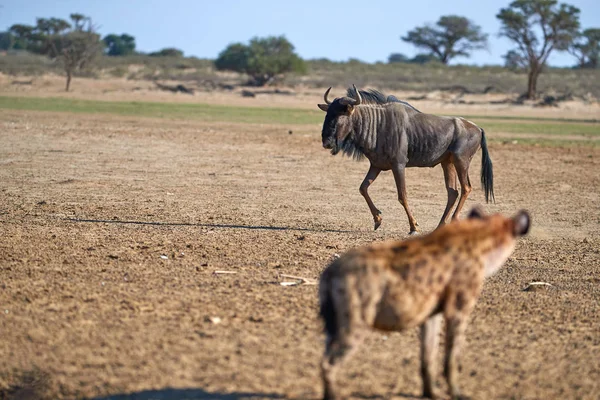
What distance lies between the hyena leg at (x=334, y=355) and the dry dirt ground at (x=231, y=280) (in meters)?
0.47

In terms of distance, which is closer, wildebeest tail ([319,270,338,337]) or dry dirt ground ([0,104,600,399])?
wildebeest tail ([319,270,338,337])

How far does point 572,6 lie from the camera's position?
52.5 m

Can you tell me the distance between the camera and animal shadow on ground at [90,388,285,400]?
17.7 feet

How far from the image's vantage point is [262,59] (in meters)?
56.9

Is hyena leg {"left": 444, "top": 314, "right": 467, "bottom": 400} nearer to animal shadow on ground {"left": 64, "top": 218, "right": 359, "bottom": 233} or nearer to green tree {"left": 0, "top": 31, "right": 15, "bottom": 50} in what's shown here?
animal shadow on ground {"left": 64, "top": 218, "right": 359, "bottom": 233}

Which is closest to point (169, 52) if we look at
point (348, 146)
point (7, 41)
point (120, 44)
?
point (120, 44)

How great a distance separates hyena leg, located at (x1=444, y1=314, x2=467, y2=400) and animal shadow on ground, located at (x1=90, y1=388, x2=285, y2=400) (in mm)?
1037

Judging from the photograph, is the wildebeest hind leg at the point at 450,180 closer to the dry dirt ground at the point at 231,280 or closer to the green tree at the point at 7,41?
the dry dirt ground at the point at 231,280

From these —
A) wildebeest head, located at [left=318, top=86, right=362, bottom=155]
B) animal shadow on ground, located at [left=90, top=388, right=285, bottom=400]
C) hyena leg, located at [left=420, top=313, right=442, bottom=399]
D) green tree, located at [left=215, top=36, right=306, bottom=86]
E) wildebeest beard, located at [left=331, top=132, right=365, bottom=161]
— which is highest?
green tree, located at [left=215, top=36, right=306, bottom=86]

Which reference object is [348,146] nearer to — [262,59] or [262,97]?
[262,97]

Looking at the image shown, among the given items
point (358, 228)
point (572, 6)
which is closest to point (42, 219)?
point (358, 228)

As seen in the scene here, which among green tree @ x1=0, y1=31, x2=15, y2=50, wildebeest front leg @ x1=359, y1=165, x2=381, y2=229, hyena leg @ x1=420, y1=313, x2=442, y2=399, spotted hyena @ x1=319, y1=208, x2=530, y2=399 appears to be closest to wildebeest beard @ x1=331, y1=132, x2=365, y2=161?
wildebeest front leg @ x1=359, y1=165, x2=381, y2=229

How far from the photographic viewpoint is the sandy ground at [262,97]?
42.5 m

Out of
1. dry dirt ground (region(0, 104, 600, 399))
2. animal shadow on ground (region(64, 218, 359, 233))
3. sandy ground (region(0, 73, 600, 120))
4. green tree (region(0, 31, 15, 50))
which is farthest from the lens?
green tree (region(0, 31, 15, 50))
